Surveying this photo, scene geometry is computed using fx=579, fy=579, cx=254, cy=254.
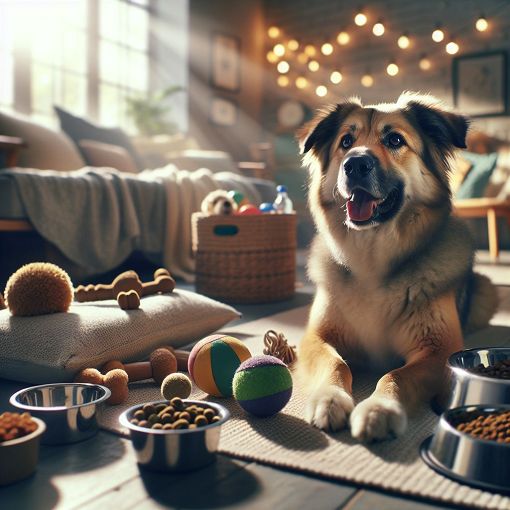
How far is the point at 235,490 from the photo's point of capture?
94 centimetres

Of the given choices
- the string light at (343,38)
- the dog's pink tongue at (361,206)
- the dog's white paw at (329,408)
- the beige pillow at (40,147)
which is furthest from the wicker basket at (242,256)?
the string light at (343,38)

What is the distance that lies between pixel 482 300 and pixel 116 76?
5498mm

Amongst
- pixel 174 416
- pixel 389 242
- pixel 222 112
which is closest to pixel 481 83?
pixel 222 112

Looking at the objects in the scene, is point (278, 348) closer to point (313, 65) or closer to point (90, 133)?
point (90, 133)

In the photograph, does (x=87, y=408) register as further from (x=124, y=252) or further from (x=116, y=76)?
(x=116, y=76)

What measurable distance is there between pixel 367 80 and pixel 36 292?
6.48 m

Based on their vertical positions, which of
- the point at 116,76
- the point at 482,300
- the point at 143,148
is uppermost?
the point at 116,76

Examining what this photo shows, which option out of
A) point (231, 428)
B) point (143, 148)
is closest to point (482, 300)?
point (231, 428)

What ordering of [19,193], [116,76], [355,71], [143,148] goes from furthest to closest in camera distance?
[355,71], [116,76], [143,148], [19,193]

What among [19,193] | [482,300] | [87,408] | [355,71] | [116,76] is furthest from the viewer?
[355,71]

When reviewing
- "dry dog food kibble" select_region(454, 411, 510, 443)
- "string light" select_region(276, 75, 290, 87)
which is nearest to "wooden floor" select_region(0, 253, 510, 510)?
"dry dog food kibble" select_region(454, 411, 510, 443)

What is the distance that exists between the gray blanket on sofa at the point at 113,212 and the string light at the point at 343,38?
422 cm

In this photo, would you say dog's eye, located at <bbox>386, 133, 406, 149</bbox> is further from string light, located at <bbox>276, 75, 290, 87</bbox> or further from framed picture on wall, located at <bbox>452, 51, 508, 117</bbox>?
string light, located at <bbox>276, 75, 290, 87</bbox>

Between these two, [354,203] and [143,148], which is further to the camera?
[143,148]
